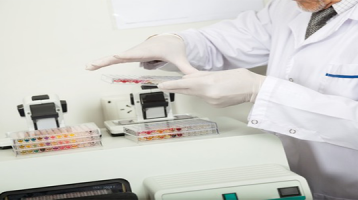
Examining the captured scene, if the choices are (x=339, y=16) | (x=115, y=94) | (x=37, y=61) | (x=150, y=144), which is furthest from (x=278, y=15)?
(x=37, y=61)

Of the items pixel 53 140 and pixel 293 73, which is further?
pixel 293 73

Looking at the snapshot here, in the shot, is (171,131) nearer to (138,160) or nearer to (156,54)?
(138,160)

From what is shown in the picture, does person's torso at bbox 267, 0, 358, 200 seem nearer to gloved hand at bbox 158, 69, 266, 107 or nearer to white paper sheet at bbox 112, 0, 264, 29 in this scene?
gloved hand at bbox 158, 69, 266, 107

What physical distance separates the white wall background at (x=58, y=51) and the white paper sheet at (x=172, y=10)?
4cm

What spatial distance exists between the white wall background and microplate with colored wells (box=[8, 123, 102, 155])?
1.58 feet

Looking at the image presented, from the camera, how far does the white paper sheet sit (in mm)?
1678

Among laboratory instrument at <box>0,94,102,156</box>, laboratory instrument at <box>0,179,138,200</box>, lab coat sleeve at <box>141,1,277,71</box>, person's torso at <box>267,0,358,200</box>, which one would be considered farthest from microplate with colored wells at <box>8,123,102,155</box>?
person's torso at <box>267,0,358,200</box>

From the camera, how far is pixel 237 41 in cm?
162

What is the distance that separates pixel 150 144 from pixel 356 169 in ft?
2.01

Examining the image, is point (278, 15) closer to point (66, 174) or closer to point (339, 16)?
point (339, 16)

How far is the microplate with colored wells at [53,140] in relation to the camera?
1103 mm

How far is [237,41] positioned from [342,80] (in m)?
0.48

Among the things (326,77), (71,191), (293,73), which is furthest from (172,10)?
(71,191)

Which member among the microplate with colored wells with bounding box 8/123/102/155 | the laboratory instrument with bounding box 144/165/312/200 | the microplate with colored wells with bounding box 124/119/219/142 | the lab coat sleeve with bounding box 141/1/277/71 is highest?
the lab coat sleeve with bounding box 141/1/277/71
